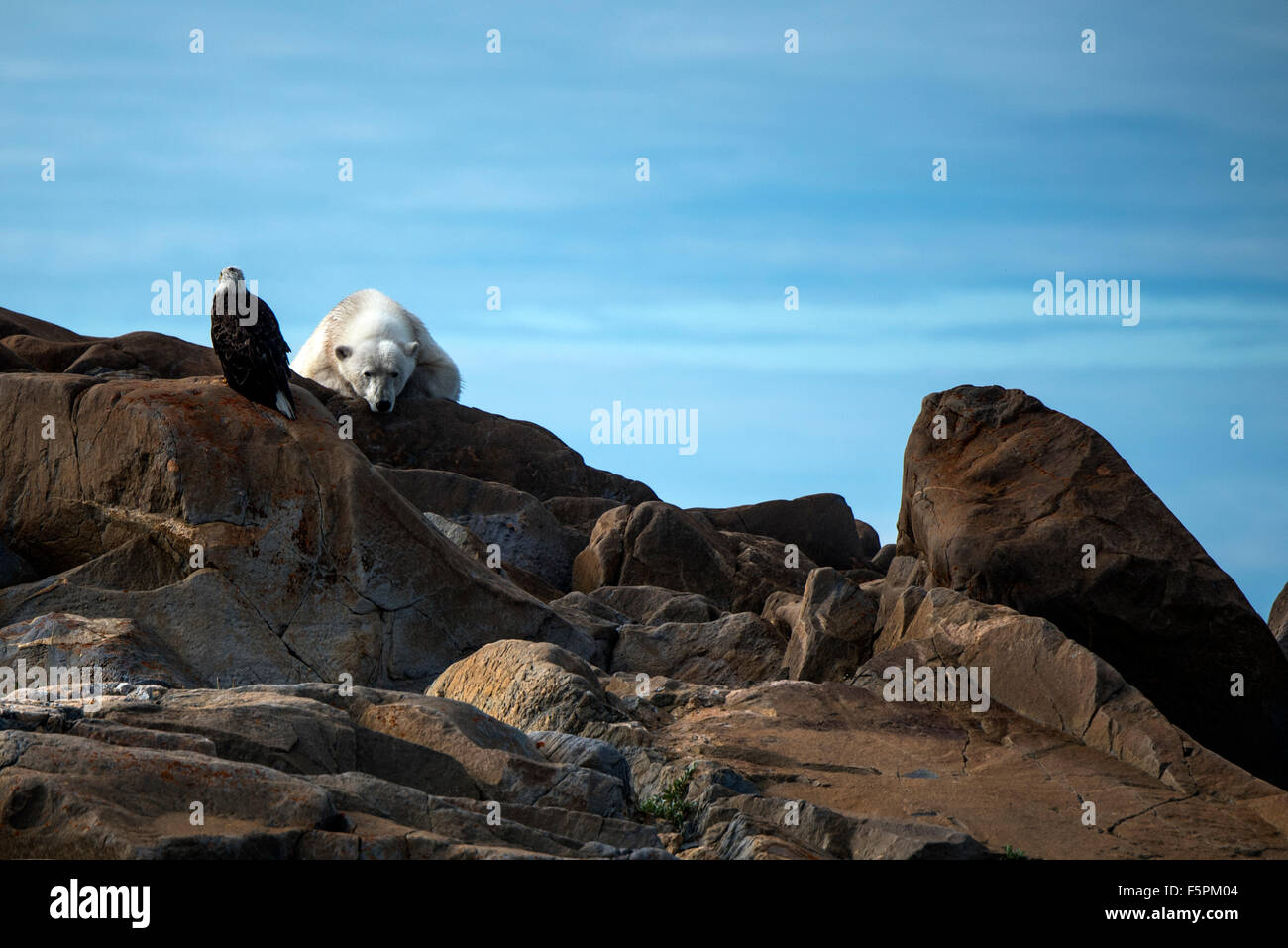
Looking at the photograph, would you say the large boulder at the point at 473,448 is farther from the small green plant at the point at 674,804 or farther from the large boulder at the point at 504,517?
the small green plant at the point at 674,804

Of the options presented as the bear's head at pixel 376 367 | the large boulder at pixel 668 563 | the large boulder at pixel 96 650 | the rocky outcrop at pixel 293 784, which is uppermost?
the bear's head at pixel 376 367

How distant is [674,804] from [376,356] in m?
13.7

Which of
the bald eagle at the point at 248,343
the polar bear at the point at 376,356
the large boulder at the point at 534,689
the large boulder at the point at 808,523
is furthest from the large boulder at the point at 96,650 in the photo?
the large boulder at the point at 808,523

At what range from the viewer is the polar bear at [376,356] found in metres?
19.3

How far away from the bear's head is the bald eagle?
8.85 metres

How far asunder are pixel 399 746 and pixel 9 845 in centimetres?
196

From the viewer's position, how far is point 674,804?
6820mm

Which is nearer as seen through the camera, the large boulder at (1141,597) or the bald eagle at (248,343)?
the bald eagle at (248,343)

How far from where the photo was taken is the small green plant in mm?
6699

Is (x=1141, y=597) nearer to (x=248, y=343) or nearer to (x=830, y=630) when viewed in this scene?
(x=830, y=630)

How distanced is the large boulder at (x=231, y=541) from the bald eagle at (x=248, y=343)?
13cm

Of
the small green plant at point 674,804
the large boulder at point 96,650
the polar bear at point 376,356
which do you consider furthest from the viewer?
the polar bear at point 376,356

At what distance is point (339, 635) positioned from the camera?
30.4 ft

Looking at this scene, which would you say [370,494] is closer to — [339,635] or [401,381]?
[339,635]
